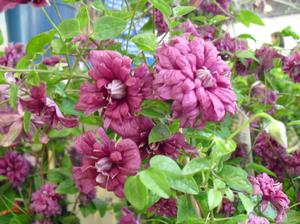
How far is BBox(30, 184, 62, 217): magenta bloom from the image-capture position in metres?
0.83

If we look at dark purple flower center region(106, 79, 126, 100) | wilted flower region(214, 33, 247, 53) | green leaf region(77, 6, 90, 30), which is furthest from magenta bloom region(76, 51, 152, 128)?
wilted flower region(214, 33, 247, 53)

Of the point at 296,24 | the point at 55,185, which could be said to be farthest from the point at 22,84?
the point at 296,24

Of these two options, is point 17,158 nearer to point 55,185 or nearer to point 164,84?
point 55,185

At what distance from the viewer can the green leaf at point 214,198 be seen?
40cm

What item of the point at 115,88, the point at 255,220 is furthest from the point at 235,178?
the point at 115,88

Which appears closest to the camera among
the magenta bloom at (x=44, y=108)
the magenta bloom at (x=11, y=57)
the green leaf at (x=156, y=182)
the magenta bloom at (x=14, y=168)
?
the green leaf at (x=156, y=182)

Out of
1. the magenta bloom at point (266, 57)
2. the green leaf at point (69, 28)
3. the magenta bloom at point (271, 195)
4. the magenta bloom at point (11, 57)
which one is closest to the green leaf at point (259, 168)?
the magenta bloom at point (271, 195)

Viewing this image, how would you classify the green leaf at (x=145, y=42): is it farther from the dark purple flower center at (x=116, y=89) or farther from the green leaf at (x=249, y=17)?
the green leaf at (x=249, y=17)

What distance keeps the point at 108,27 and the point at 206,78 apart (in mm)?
138

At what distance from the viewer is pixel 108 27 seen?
0.46 meters

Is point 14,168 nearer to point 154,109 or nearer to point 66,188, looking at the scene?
point 66,188

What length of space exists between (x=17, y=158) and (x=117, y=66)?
0.57 m

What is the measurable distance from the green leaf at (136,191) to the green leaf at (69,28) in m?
0.18

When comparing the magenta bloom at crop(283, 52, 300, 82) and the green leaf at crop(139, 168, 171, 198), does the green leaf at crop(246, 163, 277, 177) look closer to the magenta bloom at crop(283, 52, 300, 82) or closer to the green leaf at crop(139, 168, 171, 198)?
the magenta bloom at crop(283, 52, 300, 82)
